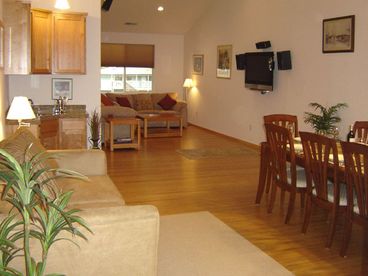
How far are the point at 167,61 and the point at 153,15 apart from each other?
65.9 inches

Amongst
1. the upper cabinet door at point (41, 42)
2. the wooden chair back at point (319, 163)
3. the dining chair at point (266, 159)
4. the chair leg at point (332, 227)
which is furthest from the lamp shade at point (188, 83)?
the chair leg at point (332, 227)

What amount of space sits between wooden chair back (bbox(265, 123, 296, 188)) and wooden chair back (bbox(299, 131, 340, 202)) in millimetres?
246

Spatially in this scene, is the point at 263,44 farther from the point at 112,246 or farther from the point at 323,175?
the point at 112,246

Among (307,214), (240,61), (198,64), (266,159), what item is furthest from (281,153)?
(198,64)

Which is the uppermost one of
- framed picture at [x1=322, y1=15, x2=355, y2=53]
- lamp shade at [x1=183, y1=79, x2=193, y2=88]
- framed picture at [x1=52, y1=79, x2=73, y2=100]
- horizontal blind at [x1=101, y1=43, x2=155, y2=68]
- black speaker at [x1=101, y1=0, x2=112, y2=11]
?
black speaker at [x1=101, y1=0, x2=112, y2=11]

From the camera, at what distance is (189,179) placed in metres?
6.26

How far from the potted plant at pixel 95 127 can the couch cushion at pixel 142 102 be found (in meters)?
4.97

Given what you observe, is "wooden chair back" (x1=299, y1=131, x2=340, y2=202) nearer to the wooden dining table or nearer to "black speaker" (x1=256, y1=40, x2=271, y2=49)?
the wooden dining table

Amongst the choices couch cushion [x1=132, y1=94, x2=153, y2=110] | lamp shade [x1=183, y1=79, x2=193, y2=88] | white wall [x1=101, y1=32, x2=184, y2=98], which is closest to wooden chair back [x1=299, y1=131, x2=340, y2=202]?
couch cushion [x1=132, y1=94, x2=153, y2=110]

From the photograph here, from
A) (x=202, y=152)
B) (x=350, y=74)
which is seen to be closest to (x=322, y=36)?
(x=350, y=74)

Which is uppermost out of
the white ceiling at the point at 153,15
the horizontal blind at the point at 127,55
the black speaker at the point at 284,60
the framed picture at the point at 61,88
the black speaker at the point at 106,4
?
the white ceiling at the point at 153,15

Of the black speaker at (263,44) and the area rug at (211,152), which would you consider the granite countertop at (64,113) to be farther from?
the black speaker at (263,44)

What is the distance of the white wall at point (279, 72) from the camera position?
6289 mm

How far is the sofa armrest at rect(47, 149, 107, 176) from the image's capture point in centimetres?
414
